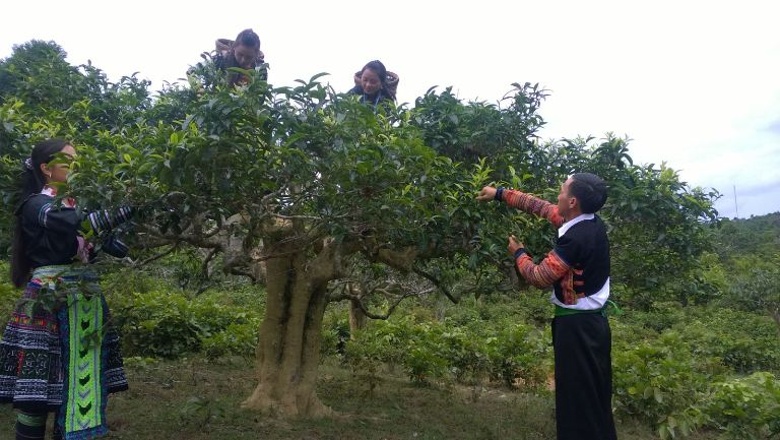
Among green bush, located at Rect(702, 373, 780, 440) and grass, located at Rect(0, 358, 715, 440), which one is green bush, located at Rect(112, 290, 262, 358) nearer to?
grass, located at Rect(0, 358, 715, 440)

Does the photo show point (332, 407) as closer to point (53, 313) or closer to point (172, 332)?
point (53, 313)

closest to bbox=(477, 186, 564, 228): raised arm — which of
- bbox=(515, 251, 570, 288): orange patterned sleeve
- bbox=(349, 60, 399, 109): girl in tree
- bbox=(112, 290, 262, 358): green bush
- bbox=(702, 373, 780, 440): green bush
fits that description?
bbox=(515, 251, 570, 288): orange patterned sleeve

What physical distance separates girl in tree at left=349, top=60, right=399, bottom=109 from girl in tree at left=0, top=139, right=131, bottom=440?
6.64 ft

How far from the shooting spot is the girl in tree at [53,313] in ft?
10.9

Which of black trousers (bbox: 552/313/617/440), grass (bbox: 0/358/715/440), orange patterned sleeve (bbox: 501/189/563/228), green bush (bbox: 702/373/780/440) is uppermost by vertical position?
orange patterned sleeve (bbox: 501/189/563/228)

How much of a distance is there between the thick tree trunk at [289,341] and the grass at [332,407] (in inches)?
6.8

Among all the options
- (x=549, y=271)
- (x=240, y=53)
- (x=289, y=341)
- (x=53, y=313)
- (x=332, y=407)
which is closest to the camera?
(x=549, y=271)

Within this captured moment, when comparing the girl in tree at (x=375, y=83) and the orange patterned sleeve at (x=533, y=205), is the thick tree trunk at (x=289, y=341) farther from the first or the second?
the orange patterned sleeve at (x=533, y=205)

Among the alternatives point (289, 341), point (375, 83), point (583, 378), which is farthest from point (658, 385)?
point (375, 83)

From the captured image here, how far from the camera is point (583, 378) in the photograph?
321 centimetres

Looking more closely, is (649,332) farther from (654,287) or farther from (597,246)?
(597,246)

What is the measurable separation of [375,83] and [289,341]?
2192 millimetres

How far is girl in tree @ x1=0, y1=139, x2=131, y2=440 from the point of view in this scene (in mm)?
3322

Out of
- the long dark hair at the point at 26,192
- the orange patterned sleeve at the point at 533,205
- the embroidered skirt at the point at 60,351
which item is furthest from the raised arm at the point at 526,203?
the long dark hair at the point at 26,192
